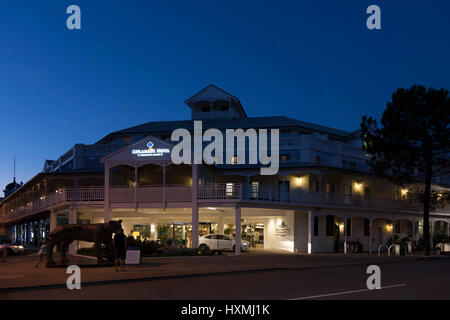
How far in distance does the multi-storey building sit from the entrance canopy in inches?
2.5

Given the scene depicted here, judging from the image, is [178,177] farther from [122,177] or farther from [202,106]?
[202,106]

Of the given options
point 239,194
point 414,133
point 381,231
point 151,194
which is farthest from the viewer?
point 381,231

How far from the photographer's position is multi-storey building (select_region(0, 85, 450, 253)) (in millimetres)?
33969

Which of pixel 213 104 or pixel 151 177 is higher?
pixel 213 104

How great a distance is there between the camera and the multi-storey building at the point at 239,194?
34.0m

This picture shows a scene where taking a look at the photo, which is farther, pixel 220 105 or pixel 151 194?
pixel 220 105

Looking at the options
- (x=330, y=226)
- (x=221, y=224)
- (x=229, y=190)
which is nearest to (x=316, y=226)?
(x=330, y=226)

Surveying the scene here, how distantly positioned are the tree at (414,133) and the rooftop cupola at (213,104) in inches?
616

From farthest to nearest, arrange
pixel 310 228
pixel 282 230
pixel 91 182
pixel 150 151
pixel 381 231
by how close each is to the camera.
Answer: pixel 381 231
pixel 91 182
pixel 282 230
pixel 310 228
pixel 150 151

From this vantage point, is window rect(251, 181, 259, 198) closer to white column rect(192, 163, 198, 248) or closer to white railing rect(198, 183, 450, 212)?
white railing rect(198, 183, 450, 212)

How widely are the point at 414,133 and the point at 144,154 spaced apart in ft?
60.7

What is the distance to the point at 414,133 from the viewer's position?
120 feet

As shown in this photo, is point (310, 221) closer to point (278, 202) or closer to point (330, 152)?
point (278, 202)

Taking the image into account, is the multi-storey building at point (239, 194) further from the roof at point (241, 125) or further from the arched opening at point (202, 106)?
the arched opening at point (202, 106)
